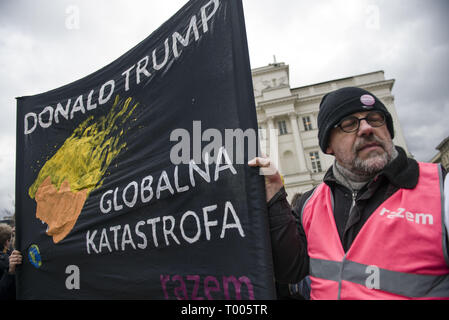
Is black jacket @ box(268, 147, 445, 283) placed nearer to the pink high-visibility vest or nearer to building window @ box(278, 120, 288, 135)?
the pink high-visibility vest

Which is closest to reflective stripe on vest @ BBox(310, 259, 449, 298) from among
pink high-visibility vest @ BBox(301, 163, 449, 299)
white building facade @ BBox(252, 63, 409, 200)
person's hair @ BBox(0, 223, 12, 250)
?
pink high-visibility vest @ BBox(301, 163, 449, 299)

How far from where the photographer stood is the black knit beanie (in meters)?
1.21

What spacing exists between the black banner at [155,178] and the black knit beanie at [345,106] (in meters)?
0.38

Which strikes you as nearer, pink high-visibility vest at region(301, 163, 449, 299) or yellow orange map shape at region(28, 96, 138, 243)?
pink high-visibility vest at region(301, 163, 449, 299)

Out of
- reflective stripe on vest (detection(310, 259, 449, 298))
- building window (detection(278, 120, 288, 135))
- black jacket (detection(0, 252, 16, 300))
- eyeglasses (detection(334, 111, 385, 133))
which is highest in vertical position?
building window (detection(278, 120, 288, 135))

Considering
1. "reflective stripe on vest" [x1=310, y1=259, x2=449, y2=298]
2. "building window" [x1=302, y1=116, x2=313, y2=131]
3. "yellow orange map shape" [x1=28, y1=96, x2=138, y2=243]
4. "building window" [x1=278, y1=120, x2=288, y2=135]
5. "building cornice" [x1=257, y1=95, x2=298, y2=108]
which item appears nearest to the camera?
"reflective stripe on vest" [x1=310, y1=259, x2=449, y2=298]

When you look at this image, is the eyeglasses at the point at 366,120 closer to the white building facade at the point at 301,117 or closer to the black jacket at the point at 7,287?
the black jacket at the point at 7,287

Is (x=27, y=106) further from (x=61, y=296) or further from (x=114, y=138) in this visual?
(x=61, y=296)

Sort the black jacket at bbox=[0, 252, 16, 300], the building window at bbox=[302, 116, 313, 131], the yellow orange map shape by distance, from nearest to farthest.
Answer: the yellow orange map shape → the black jacket at bbox=[0, 252, 16, 300] → the building window at bbox=[302, 116, 313, 131]

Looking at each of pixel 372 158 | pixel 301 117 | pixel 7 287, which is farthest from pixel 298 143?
pixel 372 158

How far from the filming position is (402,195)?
1034mm

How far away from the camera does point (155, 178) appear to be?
161 centimetres

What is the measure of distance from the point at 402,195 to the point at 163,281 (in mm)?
1226

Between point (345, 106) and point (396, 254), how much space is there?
2.13 feet
